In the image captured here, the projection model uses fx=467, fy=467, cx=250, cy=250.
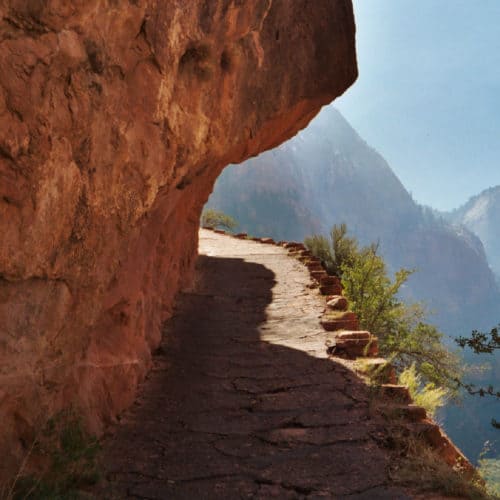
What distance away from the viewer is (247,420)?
3.98 m

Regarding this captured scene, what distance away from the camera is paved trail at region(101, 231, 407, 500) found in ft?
10.0

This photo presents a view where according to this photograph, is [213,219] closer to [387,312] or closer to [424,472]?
[387,312]

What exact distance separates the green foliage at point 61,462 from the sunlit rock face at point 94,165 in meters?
0.10

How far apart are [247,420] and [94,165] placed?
8.02ft

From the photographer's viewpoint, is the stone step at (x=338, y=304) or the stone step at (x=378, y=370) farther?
the stone step at (x=338, y=304)

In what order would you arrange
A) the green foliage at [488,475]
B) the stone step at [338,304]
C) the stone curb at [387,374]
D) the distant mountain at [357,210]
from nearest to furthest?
the stone curb at [387,374], the green foliage at [488,475], the stone step at [338,304], the distant mountain at [357,210]

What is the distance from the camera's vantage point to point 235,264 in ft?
31.6

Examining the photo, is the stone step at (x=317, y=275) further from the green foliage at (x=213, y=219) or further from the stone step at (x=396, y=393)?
the green foliage at (x=213, y=219)

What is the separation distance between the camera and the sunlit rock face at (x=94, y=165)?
2.32 meters

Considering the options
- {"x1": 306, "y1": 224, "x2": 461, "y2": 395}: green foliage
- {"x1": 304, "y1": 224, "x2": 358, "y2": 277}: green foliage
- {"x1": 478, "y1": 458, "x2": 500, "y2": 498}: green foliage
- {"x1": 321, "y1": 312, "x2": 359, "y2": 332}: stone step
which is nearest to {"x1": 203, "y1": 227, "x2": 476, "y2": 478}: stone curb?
{"x1": 321, "y1": 312, "x2": 359, "y2": 332}: stone step

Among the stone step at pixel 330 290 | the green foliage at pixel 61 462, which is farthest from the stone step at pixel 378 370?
the stone step at pixel 330 290

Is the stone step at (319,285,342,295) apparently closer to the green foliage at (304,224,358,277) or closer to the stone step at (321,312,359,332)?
the stone step at (321,312,359,332)

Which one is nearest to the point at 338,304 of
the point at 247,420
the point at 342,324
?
the point at 342,324

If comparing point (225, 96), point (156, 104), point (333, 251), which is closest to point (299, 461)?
point (156, 104)
